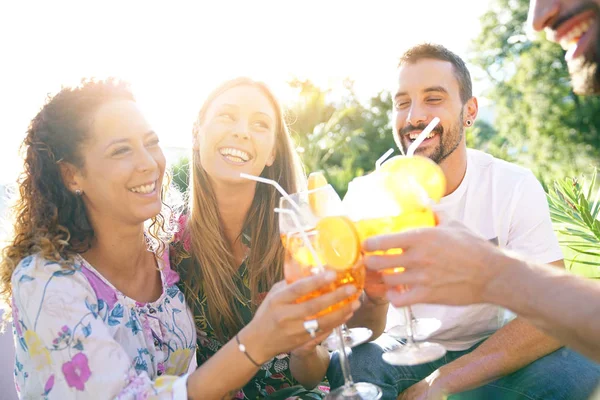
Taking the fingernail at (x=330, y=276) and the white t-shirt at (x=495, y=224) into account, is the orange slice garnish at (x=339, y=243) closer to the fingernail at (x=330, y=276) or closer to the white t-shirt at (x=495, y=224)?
the fingernail at (x=330, y=276)

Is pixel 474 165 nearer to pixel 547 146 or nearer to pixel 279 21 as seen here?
pixel 279 21

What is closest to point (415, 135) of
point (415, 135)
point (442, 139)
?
point (415, 135)

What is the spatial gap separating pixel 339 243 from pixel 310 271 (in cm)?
13

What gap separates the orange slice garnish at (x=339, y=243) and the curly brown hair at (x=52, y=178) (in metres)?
1.43


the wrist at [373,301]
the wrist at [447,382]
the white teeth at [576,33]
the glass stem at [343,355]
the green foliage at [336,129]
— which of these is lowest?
the green foliage at [336,129]

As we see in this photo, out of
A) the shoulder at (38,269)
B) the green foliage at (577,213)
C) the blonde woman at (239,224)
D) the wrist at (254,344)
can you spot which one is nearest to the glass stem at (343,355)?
the wrist at (254,344)

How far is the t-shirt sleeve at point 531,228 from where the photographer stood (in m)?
3.43

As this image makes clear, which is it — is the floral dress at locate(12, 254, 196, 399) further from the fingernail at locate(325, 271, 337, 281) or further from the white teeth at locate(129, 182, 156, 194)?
the fingernail at locate(325, 271, 337, 281)

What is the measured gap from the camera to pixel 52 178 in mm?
2779

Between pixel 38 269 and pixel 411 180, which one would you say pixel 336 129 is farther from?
pixel 411 180

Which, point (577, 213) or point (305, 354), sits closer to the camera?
point (305, 354)

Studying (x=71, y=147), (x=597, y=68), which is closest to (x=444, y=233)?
(x=597, y=68)

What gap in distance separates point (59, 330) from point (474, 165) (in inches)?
109

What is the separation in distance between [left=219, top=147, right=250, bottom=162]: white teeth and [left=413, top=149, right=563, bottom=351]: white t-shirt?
52.3 inches
